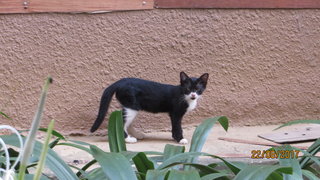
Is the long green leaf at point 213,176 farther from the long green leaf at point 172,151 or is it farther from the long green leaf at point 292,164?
the long green leaf at point 172,151

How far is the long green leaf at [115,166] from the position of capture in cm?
155

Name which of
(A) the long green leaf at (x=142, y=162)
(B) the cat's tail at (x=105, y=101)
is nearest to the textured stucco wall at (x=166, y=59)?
(B) the cat's tail at (x=105, y=101)

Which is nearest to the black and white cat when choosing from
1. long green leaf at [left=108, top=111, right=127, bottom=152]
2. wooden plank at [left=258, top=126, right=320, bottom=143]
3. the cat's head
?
the cat's head

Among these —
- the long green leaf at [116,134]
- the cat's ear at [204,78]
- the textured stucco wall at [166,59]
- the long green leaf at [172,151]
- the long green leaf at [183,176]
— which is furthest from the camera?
the cat's ear at [204,78]

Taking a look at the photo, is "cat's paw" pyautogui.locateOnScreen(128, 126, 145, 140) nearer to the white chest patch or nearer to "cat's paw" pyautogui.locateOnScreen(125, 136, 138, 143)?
"cat's paw" pyautogui.locateOnScreen(125, 136, 138, 143)

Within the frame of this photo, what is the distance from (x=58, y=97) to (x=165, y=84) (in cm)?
83

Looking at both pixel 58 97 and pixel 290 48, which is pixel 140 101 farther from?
pixel 290 48

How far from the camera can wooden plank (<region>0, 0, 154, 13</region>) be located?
13.4 feet

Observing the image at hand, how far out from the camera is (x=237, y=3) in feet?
15.3

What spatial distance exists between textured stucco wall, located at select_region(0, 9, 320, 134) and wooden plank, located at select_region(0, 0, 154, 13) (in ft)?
0.18

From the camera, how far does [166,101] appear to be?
4453 mm

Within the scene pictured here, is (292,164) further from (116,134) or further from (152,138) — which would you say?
(152,138)

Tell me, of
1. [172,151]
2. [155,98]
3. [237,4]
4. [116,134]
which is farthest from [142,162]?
[237,4]

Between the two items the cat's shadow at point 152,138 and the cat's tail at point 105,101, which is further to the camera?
the cat's shadow at point 152,138
